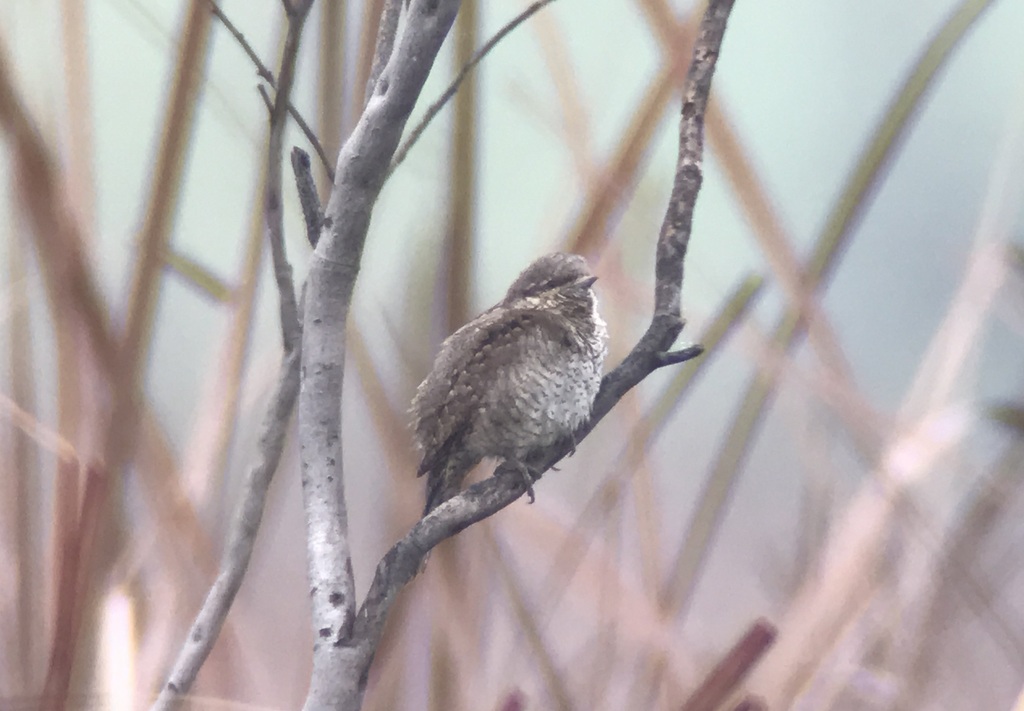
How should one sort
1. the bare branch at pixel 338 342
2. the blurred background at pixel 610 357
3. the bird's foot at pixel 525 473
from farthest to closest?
the blurred background at pixel 610 357 < the bird's foot at pixel 525 473 < the bare branch at pixel 338 342

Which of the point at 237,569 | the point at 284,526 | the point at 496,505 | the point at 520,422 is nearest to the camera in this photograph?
the point at 496,505

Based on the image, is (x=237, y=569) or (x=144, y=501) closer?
(x=237, y=569)

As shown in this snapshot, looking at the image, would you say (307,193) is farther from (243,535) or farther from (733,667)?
(733,667)

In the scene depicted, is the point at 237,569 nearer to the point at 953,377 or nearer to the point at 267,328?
the point at 267,328

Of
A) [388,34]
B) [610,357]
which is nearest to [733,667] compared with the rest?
[610,357]

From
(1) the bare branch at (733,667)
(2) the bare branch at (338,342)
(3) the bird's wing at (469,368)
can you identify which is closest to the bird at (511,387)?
(3) the bird's wing at (469,368)

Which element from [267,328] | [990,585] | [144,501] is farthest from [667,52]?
[144,501]

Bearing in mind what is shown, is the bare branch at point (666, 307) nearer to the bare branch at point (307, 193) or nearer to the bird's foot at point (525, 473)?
the bird's foot at point (525, 473)
